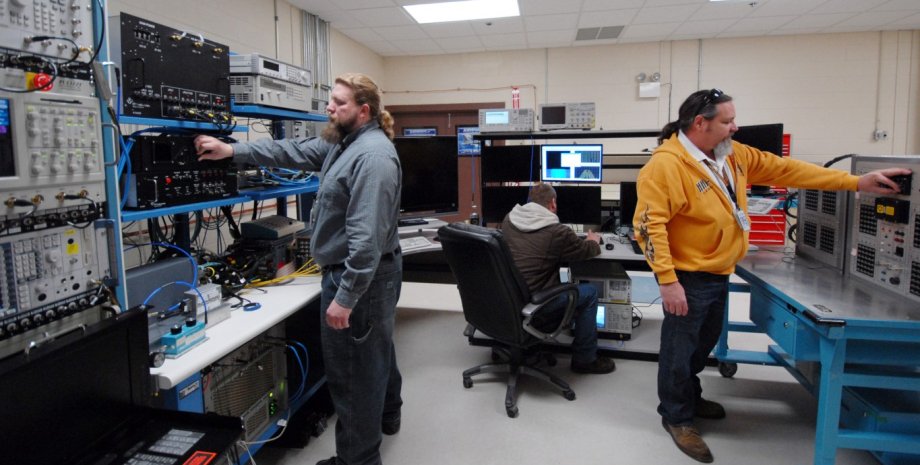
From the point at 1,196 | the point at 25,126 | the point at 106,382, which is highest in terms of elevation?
the point at 25,126

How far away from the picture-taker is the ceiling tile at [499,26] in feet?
16.3

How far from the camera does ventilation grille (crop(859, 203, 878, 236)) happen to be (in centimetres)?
193

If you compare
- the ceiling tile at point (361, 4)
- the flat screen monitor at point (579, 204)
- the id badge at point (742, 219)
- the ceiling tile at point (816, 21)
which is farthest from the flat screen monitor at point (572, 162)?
the ceiling tile at point (816, 21)

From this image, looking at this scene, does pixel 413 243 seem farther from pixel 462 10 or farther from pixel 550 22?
pixel 550 22

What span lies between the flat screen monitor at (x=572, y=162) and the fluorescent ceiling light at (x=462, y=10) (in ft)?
5.62

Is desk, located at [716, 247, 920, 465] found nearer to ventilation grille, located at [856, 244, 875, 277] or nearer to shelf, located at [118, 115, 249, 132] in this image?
ventilation grille, located at [856, 244, 875, 277]

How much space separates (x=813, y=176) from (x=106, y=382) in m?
2.47

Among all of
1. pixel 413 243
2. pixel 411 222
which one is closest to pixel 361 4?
pixel 411 222

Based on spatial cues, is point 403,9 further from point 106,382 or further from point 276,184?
point 106,382

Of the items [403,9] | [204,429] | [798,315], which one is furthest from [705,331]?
[403,9]

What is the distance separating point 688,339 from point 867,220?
0.81 metres

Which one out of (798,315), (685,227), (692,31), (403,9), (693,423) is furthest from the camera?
(692,31)

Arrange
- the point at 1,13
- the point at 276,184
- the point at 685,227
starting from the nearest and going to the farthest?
the point at 1,13 → the point at 685,227 → the point at 276,184

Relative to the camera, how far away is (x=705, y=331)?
6.95ft
